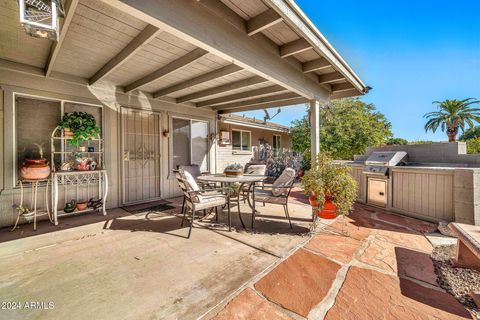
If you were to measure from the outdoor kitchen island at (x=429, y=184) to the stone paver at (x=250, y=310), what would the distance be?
142 inches

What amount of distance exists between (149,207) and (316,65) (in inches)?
175

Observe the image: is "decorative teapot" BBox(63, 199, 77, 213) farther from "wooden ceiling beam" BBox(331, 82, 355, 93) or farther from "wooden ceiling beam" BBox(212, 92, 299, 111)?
"wooden ceiling beam" BBox(331, 82, 355, 93)

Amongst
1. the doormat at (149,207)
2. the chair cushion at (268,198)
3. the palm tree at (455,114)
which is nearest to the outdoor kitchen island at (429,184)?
the chair cushion at (268,198)

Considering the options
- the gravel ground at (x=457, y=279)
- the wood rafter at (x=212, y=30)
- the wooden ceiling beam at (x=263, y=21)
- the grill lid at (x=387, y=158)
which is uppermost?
the wooden ceiling beam at (x=263, y=21)

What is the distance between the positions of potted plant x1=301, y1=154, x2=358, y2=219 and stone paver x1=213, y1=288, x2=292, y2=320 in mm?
1829

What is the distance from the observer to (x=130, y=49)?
113 inches

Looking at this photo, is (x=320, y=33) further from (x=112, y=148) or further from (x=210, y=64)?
(x=112, y=148)

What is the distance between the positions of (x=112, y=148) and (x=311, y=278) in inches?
182

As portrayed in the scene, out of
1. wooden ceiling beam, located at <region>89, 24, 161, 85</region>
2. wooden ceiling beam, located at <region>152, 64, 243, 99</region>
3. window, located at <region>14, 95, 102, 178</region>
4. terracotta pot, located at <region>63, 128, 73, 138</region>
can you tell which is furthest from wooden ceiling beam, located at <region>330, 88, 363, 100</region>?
window, located at <region>14, 95, 102, 178</region>

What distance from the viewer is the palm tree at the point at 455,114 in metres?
14.9

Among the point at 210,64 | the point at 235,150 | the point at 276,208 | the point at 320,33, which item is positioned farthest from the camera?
the point at 235,150

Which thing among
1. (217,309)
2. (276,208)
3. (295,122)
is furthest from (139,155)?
(295,122)

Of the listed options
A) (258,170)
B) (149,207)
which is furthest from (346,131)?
(149,207)

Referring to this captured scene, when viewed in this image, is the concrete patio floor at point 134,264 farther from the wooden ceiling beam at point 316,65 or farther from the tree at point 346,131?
the tree at point 346,131
